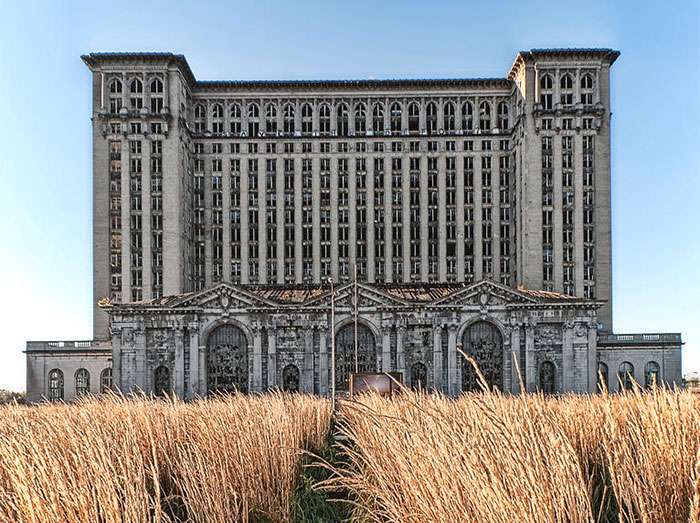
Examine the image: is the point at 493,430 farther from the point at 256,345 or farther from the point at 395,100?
the point at 395,100

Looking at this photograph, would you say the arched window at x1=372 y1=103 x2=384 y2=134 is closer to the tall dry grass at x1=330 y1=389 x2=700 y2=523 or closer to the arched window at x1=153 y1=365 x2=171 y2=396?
the arched window at x1=153 y1=365 x2=171 y2=396

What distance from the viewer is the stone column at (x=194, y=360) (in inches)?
2667

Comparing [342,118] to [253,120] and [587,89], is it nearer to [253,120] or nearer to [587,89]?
[253,120]

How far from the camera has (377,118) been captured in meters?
102

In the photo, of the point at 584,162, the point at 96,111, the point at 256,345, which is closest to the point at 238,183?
the point at 96,111

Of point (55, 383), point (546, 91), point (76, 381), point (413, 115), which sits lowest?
point (55, 383)

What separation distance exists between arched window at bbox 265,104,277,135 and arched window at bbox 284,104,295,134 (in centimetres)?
149

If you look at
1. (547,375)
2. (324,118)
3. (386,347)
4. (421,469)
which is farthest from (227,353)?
(421,469)

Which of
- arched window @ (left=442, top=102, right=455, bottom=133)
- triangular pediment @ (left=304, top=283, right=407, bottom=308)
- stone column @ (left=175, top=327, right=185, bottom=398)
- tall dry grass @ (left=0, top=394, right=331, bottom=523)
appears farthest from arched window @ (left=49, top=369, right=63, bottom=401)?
tall dry grass @ (left=0, top=394, right=331, bottom=523)

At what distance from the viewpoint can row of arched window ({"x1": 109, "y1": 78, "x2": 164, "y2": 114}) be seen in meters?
93.0

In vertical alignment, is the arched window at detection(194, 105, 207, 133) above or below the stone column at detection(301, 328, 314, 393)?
above

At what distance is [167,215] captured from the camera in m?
90.9

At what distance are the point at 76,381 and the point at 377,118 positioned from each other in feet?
180

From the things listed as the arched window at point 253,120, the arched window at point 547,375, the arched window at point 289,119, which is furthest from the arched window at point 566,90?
the arched window at point 253,120
